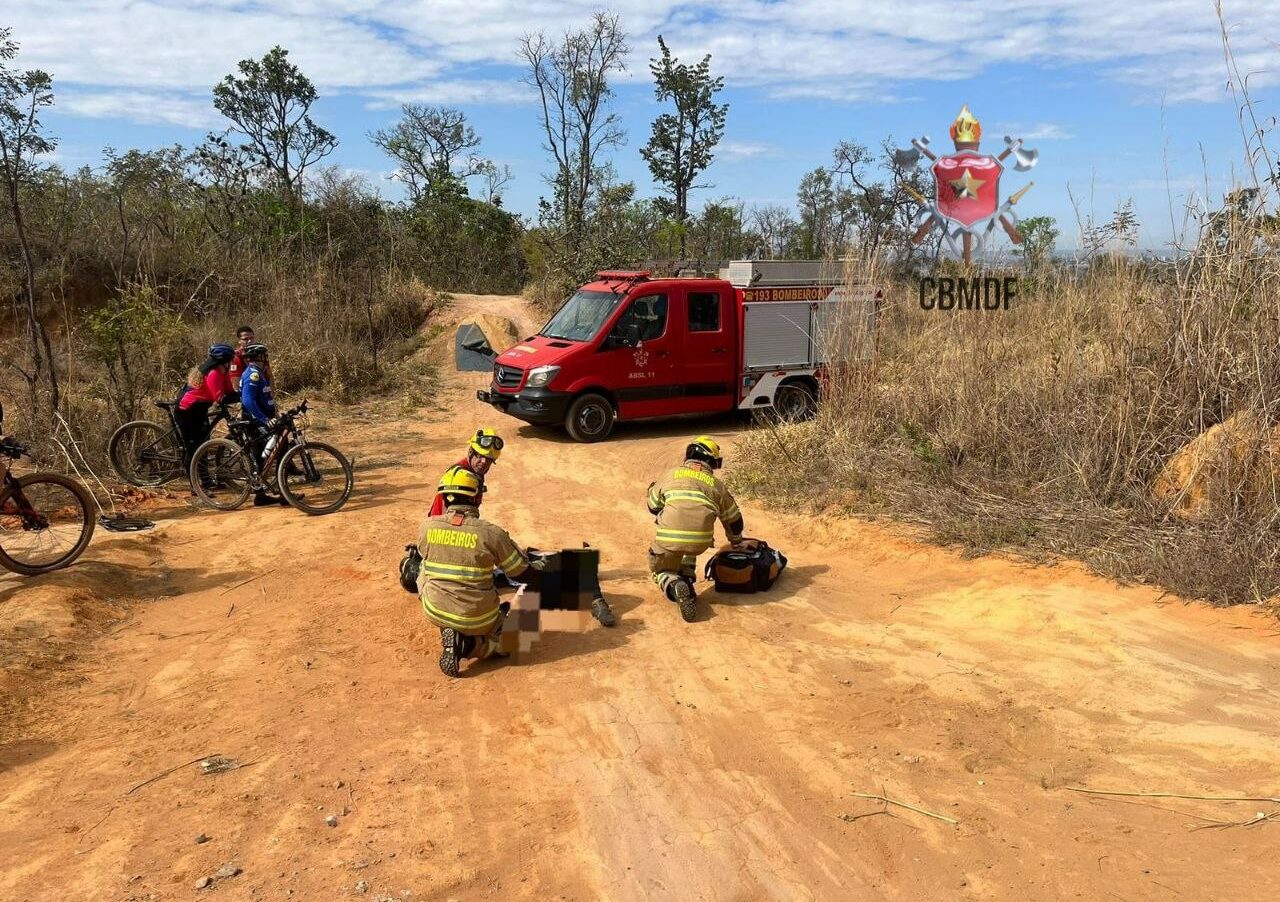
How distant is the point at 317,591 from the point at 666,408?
6.12 meters

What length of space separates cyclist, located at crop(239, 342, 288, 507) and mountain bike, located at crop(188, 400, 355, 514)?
0.04ft

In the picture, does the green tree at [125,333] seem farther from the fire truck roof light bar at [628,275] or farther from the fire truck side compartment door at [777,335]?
the fire truck side compartment door at [777,335]

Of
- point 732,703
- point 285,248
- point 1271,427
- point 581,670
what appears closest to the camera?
point 732,703

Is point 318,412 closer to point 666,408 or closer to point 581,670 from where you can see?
point 666,408

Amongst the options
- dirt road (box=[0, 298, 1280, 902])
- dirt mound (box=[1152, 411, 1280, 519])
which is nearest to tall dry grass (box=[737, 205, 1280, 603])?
dirt mound (box=[1152, 411, 1280, 519])

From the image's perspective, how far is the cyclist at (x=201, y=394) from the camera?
25.5 ft

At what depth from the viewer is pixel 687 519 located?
5.55 m

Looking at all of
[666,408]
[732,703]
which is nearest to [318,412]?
[666,408]

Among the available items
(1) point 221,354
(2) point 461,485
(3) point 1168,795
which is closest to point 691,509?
(2) point 461,485

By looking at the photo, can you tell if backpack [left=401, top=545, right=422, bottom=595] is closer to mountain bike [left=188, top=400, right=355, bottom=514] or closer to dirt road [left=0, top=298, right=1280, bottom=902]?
dirt road [left=0, top=298, right=1280, bottom=902]

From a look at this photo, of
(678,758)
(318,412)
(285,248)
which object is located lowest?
(678,758)

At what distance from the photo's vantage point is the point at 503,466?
974 centimetres

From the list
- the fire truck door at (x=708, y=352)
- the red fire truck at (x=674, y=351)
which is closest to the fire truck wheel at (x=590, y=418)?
the red fire truck at (x=674, y=351)

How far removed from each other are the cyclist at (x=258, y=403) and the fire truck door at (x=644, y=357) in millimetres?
4189
